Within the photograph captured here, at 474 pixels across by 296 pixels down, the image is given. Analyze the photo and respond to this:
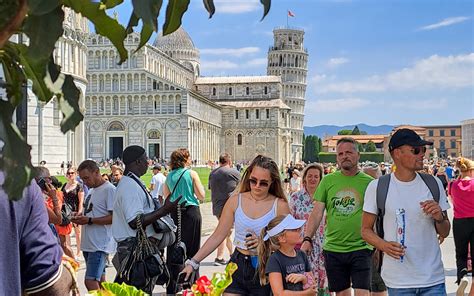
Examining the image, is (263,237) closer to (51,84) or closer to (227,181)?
(51,84)

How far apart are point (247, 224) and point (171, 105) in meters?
70.3

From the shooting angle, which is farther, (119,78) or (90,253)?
(119,78)

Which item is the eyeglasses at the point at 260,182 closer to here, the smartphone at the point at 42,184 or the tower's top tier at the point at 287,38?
the smartphone at the point at 42,184

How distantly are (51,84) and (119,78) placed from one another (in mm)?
74974

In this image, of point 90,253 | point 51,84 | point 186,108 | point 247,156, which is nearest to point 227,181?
point 90,253

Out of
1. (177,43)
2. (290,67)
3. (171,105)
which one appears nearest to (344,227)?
(171,105)

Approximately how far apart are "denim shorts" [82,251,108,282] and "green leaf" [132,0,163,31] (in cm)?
527

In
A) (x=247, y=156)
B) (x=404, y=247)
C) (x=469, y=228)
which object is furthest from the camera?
(x=247, y=156)

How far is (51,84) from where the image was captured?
2.87 feet

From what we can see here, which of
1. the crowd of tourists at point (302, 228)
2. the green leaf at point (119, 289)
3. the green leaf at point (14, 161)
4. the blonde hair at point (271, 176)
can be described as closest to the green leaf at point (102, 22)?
the green leaf at point (14, 161)

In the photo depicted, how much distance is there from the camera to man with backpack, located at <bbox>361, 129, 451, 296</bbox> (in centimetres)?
401

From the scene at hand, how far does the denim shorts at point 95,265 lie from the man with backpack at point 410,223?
2.74 metres

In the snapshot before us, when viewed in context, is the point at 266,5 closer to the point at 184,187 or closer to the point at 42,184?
the point at 42,184

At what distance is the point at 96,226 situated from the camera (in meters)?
6.10
